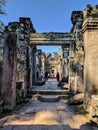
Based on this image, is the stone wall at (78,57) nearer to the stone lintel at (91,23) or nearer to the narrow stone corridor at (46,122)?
the stone lintel at (91,23)

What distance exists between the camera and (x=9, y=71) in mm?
6785

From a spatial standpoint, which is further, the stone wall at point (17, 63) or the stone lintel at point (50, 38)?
the stone lintel at point (50, 38)

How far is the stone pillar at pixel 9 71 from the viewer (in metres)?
6.67

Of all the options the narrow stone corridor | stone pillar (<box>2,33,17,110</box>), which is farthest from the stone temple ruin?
the narrow stone corridor

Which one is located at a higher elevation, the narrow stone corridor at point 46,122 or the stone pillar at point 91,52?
the stone pillar at point 91,52

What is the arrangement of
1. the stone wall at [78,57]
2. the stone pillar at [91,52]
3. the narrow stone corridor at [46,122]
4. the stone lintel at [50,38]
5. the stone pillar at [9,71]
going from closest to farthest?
the narrow stone corridor at [46,122]
the stone pillar at [91,52]
the stone pillar at [9,71]
the stone wall at [78,57]
the stone lintel at [50,38]

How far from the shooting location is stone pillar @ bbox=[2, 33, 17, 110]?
Result: 6.67m

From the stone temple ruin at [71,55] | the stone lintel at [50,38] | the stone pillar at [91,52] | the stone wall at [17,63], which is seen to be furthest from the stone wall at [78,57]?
the stone pillar at [91,52]

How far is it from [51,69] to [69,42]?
85.2ft

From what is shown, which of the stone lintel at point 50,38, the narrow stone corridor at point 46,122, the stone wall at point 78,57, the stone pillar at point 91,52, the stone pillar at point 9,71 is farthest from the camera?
the stone lintel at point 50,38

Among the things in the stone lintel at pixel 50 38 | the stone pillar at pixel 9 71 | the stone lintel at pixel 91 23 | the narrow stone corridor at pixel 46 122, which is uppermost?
the stone lintel at pixel 50 38

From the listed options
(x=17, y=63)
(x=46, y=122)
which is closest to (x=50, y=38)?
(x=17, y=63)

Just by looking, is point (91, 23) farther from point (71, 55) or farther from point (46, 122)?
point (71, 55)

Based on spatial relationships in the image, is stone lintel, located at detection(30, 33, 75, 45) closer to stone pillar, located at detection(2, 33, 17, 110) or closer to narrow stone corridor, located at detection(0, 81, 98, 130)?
stone pillar, located at detection(2, 33, 17, 110)
